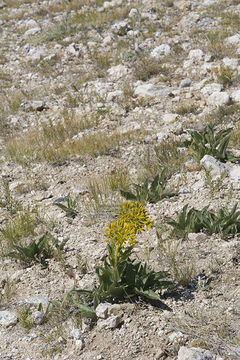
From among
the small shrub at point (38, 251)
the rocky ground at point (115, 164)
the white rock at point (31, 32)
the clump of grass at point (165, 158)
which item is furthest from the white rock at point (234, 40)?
the white rock at point (31, 32)

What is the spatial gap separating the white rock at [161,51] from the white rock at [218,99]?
287cm

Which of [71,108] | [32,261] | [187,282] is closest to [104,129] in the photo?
[71,108]

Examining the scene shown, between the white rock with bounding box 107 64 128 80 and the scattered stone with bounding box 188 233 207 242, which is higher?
the white rock with bounding box 107 64 128 80

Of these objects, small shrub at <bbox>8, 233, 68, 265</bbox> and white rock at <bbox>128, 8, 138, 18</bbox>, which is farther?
white rock at <bbox>128, 8, 138, 18</bbox>

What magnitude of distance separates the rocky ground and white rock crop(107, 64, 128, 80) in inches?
1.5

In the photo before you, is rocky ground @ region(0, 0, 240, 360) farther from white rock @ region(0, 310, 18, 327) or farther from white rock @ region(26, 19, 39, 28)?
white rock @ region(26, 19, 39, 28)

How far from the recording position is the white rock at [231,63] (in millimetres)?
8263

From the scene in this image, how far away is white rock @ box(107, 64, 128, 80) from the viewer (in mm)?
9445

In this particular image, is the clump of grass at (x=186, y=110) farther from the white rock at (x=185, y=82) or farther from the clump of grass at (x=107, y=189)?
the clump of grass at (x=107, y=189)

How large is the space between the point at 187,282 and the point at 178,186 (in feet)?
5.71

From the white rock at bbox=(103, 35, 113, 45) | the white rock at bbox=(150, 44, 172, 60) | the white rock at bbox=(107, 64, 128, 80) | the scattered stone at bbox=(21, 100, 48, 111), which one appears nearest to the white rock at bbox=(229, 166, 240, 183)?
the white rock at bbox=(107, 64, 128, 80)

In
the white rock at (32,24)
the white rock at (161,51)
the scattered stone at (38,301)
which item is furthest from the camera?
the white rock at (32,24)

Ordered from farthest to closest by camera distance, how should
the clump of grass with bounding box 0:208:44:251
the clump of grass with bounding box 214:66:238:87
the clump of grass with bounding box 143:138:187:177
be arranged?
the clump of grass with bounding box 214:66:238:87 → the clump of grass with bounding box 143:138:187:177 → the clump of grass with bounding box 0:208:44:251

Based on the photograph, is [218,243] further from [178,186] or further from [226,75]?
[226,75]
